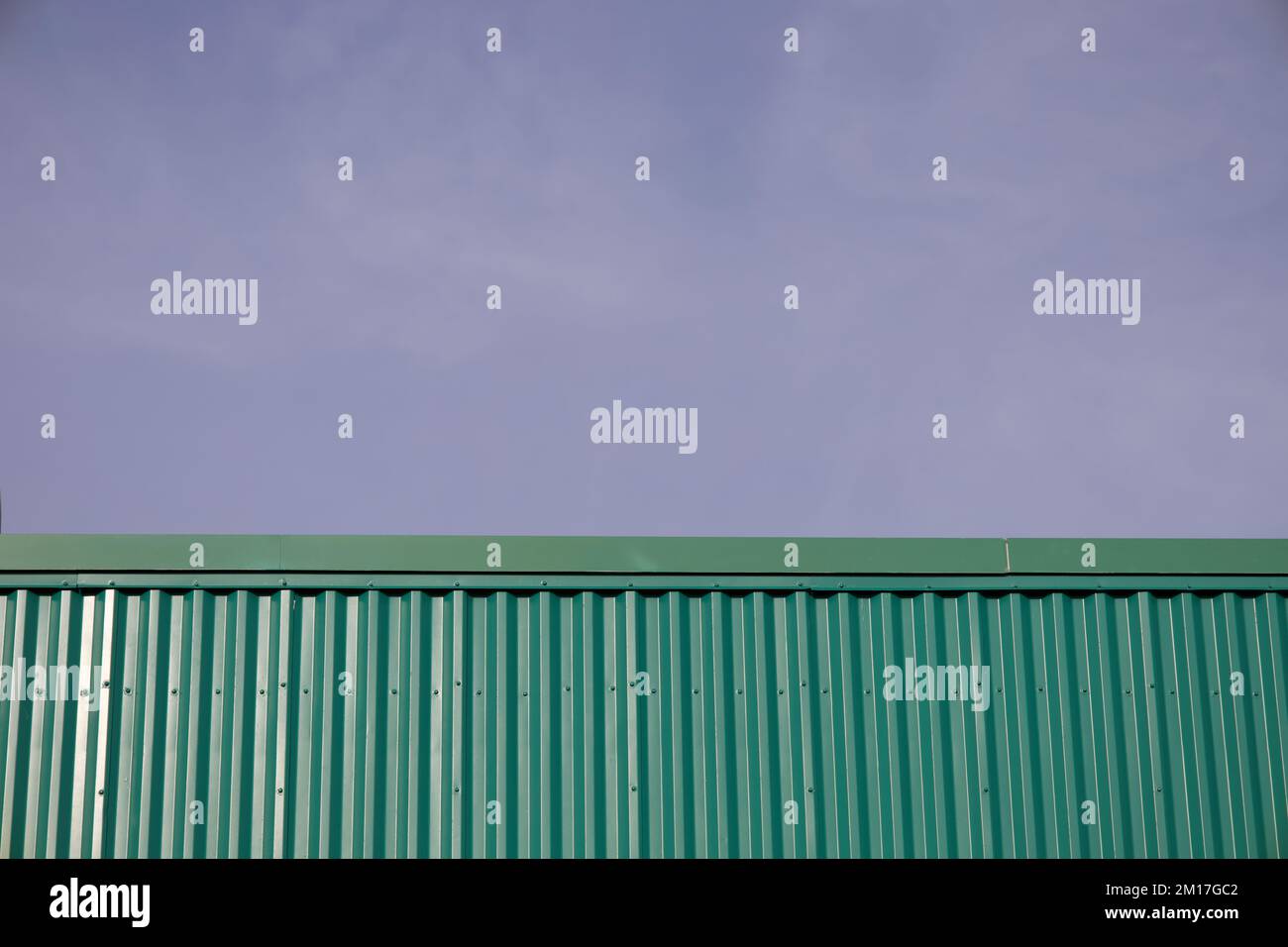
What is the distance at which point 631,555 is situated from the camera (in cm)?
889

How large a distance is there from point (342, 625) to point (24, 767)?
213 cm

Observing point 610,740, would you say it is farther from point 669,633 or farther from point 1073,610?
point 1073,610

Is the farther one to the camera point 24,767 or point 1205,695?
point 1205,695

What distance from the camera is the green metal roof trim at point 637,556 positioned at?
8.66m

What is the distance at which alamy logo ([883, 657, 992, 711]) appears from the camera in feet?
29.0

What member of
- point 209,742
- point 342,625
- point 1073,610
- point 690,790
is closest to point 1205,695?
point 1073,610

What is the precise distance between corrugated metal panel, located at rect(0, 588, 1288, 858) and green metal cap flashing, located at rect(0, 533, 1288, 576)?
0.61 ft

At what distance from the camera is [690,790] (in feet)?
28.4

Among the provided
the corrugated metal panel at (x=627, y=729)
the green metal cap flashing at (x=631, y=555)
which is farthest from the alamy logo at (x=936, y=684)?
the green metal cap flashing at (x=631, y=555)
